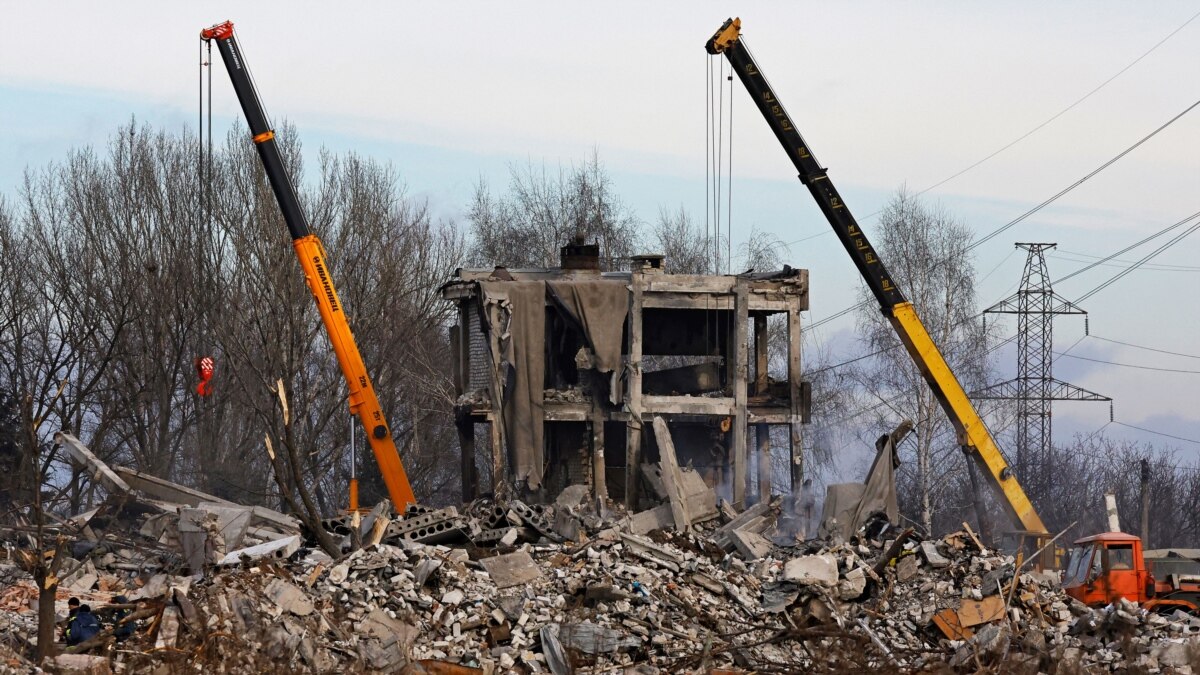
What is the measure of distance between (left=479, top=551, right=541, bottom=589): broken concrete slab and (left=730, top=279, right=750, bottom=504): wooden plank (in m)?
8.54

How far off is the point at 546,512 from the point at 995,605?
640 cm

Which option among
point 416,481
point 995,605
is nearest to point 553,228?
point 416,481

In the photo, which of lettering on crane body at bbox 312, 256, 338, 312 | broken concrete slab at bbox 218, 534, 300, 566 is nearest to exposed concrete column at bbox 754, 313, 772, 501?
lettering on crane body at bbox 312, 256, 338, 312

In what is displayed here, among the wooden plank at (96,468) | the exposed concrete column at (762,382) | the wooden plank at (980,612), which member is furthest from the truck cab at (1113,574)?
the wooden plank at (96,468)

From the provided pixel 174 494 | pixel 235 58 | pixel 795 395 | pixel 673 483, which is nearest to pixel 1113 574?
pixel 673 483

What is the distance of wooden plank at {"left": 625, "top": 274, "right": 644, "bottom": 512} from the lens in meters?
25.1

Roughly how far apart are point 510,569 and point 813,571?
3.50 metres

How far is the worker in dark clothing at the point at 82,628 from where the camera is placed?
14711 millimetres

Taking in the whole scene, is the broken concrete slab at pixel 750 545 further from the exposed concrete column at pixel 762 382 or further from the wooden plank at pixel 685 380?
the wooden plank at pixel 685 380

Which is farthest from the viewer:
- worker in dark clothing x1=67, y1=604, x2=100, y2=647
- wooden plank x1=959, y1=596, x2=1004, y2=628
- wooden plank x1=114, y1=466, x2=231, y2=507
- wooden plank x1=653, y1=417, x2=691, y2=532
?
wooden plank x1=653, y1=417, x2=691, y2=532

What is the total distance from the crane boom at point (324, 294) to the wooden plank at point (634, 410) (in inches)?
144

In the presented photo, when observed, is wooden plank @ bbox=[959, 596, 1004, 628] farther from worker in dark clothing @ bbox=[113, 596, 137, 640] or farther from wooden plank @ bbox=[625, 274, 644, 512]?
wooden plank @ bbox=[625, 274, 644, 512]

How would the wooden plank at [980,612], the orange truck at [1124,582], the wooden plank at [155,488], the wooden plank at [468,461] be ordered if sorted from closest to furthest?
the wooden plank at [980,612] < the orange truck at [1124,582] < the wooden plank at [155,488] < the wooden plank at [468,461]

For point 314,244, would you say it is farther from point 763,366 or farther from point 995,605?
point 995,605
